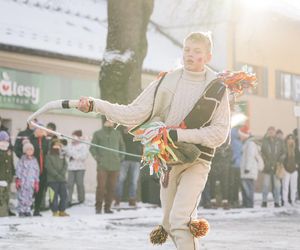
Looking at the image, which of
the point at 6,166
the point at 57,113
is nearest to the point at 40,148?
the point at 6,166

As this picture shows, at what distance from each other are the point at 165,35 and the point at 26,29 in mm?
8958

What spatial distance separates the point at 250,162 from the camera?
58.0 feet

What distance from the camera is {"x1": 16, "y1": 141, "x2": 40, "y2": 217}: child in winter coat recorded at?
13562 mm

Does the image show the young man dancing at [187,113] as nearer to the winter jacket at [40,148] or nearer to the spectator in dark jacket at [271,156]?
the winter jacket at [40,148]

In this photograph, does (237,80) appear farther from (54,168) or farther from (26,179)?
(54,168)

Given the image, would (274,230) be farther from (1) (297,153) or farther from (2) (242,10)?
(2) (242,10)

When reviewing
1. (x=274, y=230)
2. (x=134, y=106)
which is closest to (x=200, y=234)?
(x=134, y=106)

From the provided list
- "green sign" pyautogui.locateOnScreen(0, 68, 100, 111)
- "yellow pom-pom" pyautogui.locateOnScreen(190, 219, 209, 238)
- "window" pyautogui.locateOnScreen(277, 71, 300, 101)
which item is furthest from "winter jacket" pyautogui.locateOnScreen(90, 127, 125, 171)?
"window" pyautogui.locateOnScreen(277, 71, 300, 101)

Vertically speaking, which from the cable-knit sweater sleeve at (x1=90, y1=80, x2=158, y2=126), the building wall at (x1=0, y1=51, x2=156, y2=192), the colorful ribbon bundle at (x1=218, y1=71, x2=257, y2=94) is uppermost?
the building wall at (x1=0, y1=51, x2=156, y2=192)

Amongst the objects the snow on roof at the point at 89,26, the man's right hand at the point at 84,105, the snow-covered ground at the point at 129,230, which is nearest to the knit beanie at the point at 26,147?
the snow-covered ground at the point at 129,230

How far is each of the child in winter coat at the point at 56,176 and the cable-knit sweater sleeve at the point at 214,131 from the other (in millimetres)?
8271

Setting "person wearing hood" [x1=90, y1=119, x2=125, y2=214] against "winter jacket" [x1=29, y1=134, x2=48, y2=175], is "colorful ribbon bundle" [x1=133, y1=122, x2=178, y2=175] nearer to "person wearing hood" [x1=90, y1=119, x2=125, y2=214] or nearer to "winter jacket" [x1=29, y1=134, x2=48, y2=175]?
"winter jacket" [x1=29, y1=134, x2=48, y2=175]

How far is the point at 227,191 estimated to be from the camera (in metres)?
17.4

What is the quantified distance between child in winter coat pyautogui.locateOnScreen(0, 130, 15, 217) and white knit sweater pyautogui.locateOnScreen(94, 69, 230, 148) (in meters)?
7.65
